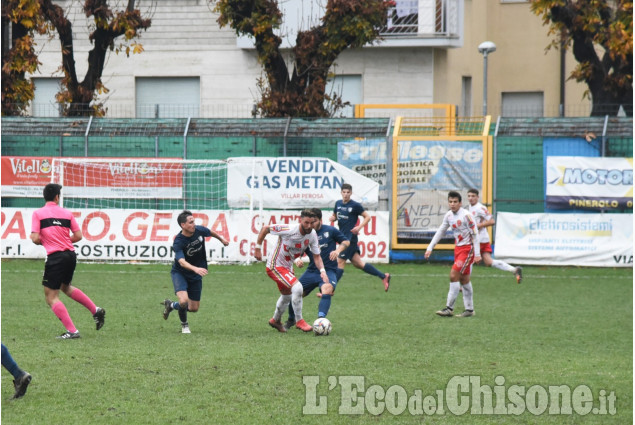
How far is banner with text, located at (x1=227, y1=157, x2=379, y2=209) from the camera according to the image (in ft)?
74.1

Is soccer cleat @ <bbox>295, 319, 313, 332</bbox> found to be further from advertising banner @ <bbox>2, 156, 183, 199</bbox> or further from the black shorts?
advertising banner @ <bbox>2, 156, 183, 199</bbox>

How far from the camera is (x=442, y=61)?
3188 cm

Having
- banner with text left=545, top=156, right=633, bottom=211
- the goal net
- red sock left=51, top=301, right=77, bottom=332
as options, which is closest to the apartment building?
the goal net

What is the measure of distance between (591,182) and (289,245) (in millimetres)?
11368

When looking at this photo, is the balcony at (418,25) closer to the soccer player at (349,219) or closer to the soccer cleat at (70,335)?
the soccer player at (349,219)

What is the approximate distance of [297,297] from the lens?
41.6ft

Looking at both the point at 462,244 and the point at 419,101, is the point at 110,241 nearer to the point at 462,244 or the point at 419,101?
the point at 462,244

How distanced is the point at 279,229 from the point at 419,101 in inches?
771

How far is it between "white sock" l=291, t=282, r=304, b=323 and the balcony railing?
18.6m

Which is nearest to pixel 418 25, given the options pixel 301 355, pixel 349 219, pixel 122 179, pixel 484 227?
pixel 122 179

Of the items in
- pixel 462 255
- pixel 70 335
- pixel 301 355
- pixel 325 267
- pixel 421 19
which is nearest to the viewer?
pixel 301 355

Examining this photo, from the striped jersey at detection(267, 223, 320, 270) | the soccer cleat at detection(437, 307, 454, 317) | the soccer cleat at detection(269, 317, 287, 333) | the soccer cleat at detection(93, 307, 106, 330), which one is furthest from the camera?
the soccer cleat at detection(437, 307, 454, 317)

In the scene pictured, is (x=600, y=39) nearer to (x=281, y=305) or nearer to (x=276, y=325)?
(x=281, y=305)

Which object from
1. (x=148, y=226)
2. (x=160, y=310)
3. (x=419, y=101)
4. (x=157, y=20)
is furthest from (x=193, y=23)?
(x=160, y=310)
